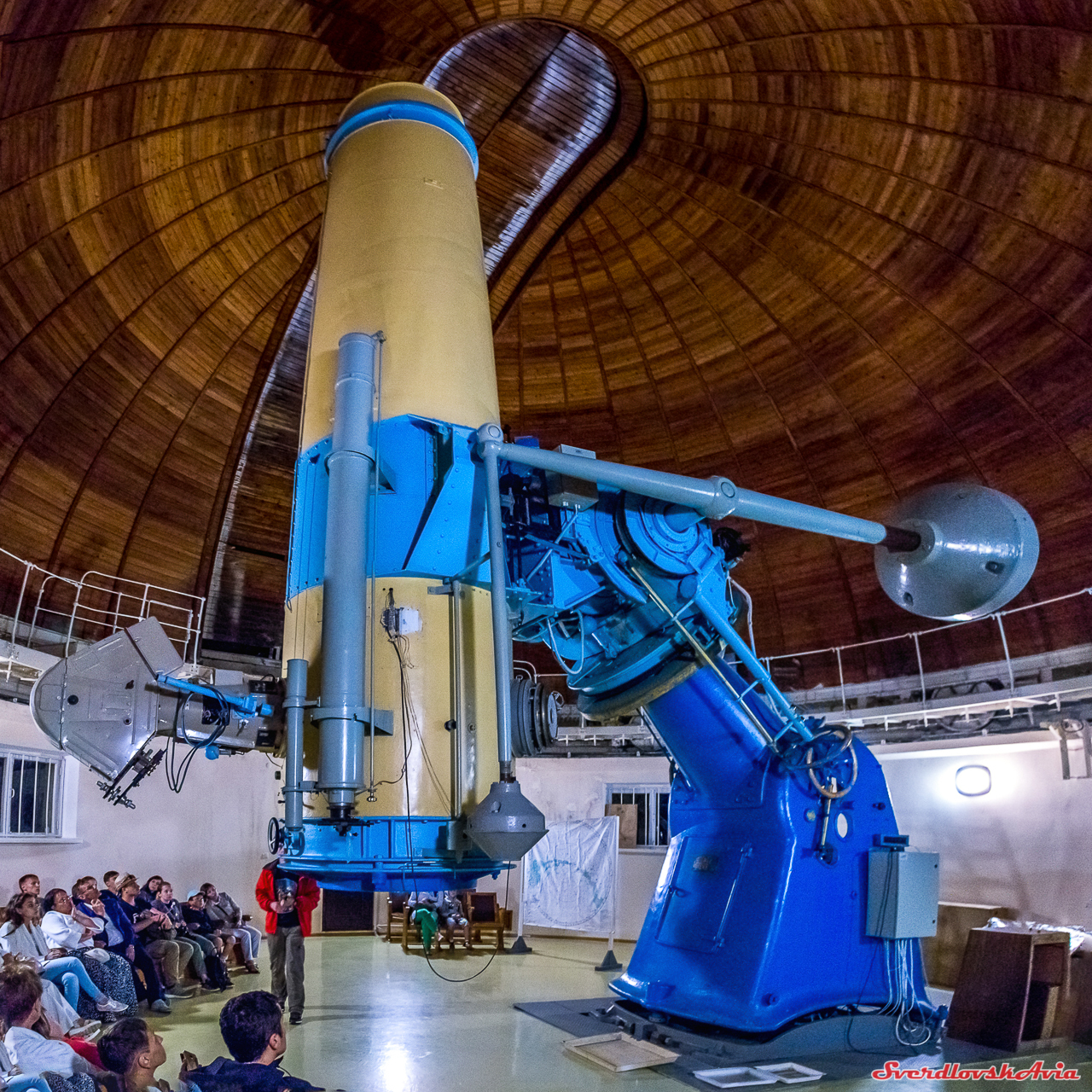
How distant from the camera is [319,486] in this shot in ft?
19.5

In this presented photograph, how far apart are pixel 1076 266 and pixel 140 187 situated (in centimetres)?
1117

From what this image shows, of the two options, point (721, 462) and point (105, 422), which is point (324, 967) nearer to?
point (105, 422)

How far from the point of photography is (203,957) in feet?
33.9

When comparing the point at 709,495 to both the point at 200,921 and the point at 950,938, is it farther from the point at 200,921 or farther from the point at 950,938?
the point at 200,921

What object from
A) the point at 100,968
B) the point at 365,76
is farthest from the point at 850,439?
the point at 100,968

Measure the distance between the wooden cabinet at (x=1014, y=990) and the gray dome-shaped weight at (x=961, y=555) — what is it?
281 cm

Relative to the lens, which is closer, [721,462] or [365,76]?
[365,76]

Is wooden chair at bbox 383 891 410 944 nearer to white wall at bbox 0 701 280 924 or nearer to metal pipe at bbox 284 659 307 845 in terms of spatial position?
white wall at bbox 0 701 280 924

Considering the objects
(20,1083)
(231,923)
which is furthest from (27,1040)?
(231,923)

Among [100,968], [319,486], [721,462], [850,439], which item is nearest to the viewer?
[319,486]

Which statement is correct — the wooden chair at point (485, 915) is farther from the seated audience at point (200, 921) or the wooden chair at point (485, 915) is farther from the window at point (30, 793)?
the window at point (30, 793)

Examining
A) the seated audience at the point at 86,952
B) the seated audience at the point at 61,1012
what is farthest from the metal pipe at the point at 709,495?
the seated audience at the point at 86,952

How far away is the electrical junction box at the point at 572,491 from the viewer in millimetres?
6176

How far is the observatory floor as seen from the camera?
6523mm
